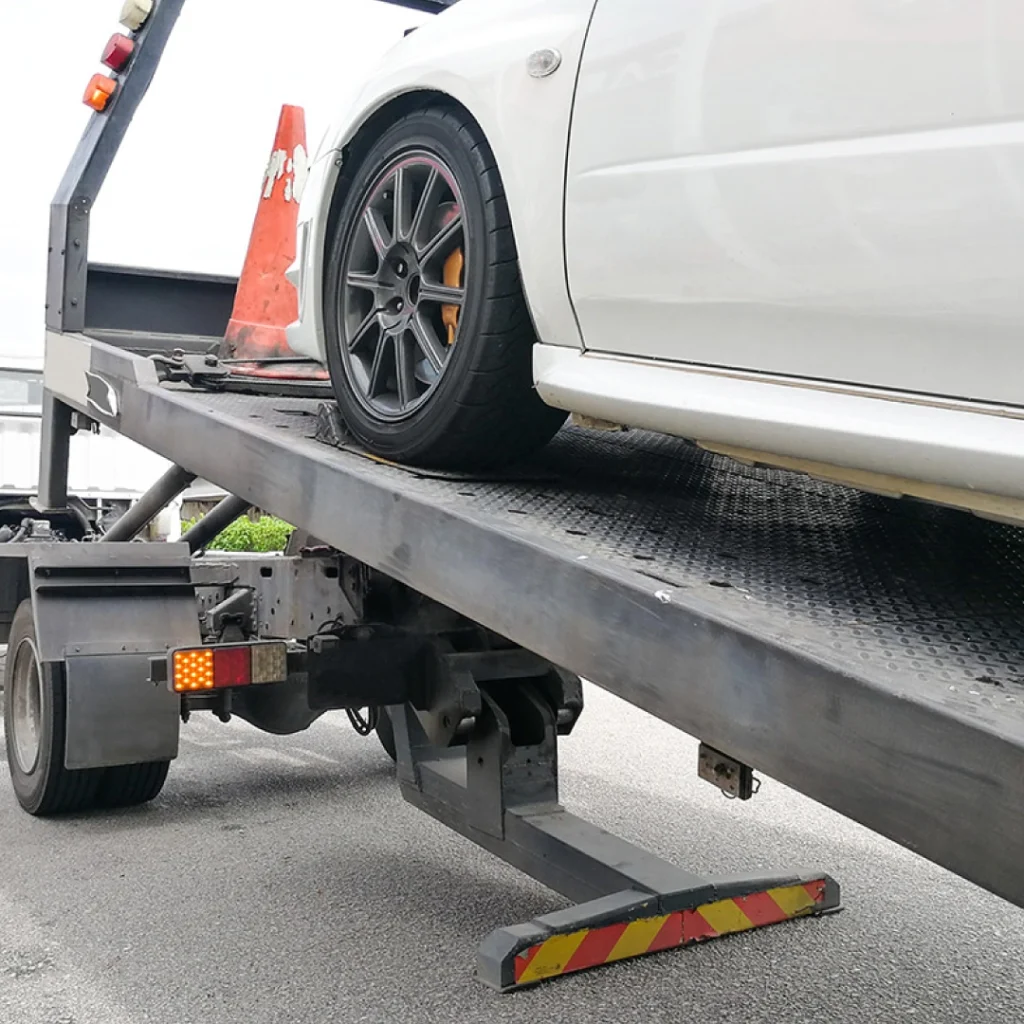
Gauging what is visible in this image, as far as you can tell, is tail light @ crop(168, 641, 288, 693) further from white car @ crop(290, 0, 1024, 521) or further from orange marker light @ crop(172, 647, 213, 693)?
white car @ crop(290, 0, 1024, 521)

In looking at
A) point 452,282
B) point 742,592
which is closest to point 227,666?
point 452,282

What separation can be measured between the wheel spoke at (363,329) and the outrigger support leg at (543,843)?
124 cm

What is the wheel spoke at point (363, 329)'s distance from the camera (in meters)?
2.98

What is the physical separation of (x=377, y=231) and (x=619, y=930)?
1992mm

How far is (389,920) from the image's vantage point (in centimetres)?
379

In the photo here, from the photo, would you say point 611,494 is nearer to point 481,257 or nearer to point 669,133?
point 481,257

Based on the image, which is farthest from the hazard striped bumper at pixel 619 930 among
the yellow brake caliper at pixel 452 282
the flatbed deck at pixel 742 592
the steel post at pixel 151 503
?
the steel post at pixel 151 503

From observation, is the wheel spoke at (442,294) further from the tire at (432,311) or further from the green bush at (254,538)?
the green bush at (254,538)

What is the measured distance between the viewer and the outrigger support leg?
130 inches

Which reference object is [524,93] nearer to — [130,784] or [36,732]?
[130,784]

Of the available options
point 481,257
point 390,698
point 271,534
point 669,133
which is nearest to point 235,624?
point 390,698

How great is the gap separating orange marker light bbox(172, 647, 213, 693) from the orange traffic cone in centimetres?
141

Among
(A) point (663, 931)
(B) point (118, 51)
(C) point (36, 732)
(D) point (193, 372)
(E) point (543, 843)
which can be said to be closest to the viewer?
(A) point (663, 931)

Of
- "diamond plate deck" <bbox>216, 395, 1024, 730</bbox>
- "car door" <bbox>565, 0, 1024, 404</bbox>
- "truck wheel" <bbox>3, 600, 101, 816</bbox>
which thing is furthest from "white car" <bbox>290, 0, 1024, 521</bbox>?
"truck wheel" <bbox>3, 600, 101, 816</bbox>
